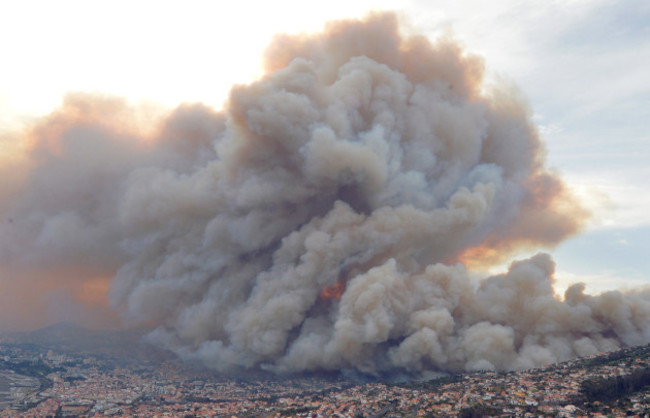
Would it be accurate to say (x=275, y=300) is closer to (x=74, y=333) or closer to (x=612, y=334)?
(x=612, y=334)

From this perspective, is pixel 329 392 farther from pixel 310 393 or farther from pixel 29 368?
pixel 29 368

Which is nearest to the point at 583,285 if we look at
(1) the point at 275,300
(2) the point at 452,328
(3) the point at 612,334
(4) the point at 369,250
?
(3) the point at 612,334

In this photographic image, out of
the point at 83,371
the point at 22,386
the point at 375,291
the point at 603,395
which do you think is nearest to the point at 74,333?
the point at 83,371

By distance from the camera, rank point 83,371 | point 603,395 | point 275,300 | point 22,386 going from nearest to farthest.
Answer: point 603,395 → point 275,300 → point 22,386 → point 83,371

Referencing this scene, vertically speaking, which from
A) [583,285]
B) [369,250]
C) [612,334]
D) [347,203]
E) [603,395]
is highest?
[347,203]

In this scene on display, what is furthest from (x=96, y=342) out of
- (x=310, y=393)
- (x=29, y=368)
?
(x=310, y=393)

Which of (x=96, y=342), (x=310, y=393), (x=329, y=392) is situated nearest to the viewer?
(x=329, y=392)

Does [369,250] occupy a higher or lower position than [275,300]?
higher

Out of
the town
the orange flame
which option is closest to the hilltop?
the town

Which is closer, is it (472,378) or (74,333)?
(472,378)

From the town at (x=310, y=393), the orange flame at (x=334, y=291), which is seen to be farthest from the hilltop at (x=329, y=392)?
the orange flame at (x=334, y=291)

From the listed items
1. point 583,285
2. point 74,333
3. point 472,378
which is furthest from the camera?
point 74,333
